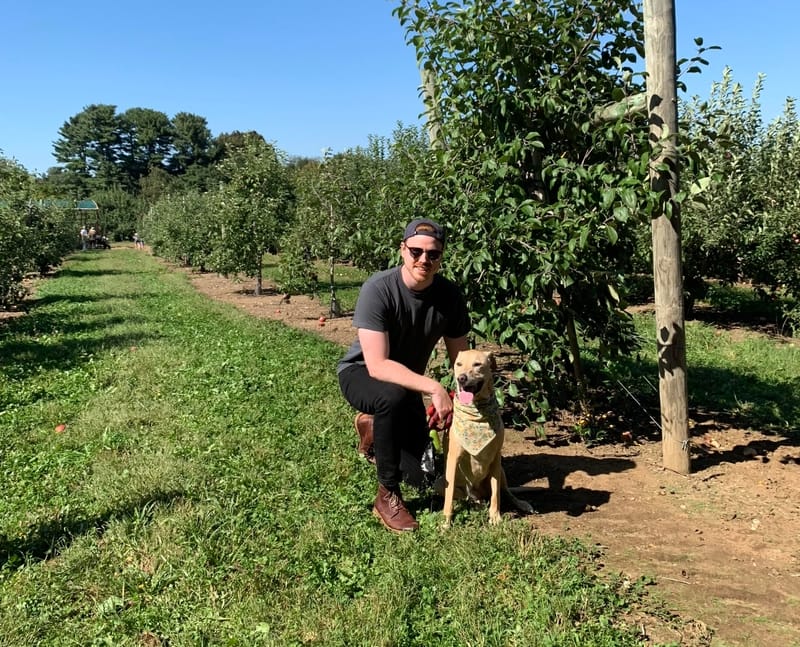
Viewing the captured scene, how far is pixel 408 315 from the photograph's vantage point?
337 cm

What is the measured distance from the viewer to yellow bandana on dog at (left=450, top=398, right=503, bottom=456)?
298cm

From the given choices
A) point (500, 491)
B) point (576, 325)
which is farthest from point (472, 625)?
point (576, 325)

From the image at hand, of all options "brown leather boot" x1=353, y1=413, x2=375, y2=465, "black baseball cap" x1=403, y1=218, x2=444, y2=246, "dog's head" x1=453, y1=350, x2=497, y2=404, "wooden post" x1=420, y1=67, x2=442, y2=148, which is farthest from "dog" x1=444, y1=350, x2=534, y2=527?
"wooden post" x1=420, y1=67, x2=442, y2=148

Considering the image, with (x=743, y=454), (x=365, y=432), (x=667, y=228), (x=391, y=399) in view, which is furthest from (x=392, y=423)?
(x=743, y=454)

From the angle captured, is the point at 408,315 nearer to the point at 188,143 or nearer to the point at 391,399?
the point at 391,399

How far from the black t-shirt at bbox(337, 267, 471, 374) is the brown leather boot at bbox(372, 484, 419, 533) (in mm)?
773

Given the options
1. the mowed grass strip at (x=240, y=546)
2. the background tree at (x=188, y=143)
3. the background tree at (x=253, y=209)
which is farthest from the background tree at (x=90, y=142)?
the mowed grass strip at (x=240, y=546)

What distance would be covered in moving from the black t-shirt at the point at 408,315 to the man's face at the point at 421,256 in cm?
12

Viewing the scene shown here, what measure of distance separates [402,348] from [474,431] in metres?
0.73

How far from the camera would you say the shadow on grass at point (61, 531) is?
9.96 ft

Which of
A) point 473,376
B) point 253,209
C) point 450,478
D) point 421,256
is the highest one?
point 253,209

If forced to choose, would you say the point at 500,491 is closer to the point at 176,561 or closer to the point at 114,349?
the point at 176,561

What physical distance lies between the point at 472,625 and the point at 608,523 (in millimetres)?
1247

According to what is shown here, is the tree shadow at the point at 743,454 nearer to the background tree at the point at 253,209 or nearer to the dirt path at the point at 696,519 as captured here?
the dirt path at the point at 696,519
